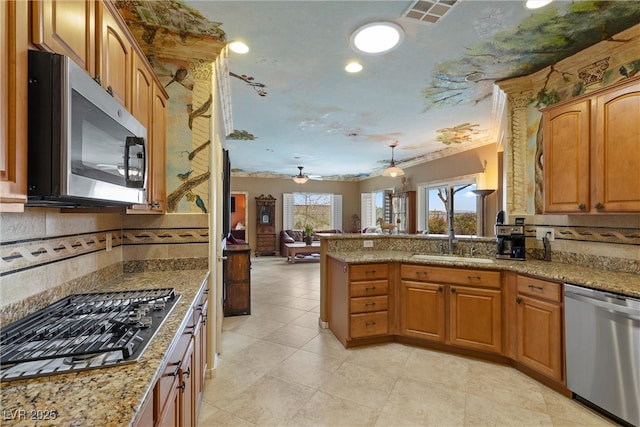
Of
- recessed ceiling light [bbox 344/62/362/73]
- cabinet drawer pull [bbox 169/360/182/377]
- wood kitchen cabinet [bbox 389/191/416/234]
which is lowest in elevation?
cabinet drawer pull [bbox 169/360/182/377]

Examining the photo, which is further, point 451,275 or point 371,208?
point 371,208

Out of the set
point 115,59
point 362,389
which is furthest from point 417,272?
point 115,59

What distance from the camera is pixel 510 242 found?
9.68 feet

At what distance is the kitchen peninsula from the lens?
229cm

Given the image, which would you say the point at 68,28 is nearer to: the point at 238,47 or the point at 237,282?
the point at 238,47

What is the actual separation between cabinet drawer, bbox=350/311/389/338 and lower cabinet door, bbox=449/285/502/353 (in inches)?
24.5

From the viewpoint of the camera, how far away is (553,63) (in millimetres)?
2713

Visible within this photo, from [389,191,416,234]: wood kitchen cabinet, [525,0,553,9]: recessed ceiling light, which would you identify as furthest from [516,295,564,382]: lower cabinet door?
[389,191,416,234]: wood kitchen cabinet

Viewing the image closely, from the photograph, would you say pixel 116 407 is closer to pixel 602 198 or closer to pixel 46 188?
pixel 46 188

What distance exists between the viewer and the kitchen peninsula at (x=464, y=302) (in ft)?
7.53

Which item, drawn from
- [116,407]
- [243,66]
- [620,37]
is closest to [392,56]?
[243,66]

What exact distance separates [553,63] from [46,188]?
12.1 feet

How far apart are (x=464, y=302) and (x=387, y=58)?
2.32m

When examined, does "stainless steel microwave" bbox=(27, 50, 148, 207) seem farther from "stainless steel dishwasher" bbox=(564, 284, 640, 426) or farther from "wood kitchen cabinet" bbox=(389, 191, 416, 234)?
"wood kitchen cabinet" bbox=(389, 191, 416, 234)
